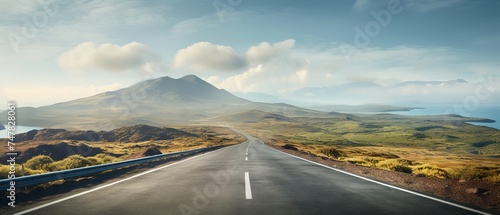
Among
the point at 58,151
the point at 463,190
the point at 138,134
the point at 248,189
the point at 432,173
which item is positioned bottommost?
the point at 58,151

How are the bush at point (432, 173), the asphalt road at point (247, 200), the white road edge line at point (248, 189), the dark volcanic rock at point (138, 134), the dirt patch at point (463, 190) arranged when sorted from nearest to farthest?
the asphalt road at point (247, 200), the dirt patch at point (463, 190), the white road edge line at point (248, 189), the bush at point (432, 173), the dark volcanic rock at point (138, 134)

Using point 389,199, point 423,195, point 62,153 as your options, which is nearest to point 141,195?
point 389,199

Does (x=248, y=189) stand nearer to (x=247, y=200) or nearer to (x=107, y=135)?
(x=247, y=200)

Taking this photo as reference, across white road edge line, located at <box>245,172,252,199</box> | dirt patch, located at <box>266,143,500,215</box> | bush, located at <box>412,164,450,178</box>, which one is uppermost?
white road edge line, located at <box>245,172,252,199</box>

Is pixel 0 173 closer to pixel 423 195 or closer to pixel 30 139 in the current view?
pixel 423 195

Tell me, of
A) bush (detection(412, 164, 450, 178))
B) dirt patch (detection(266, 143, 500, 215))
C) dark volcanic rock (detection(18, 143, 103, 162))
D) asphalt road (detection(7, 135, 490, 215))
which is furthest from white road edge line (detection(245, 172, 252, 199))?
dark volcanic rock (detection(18, 143, 103, 162))

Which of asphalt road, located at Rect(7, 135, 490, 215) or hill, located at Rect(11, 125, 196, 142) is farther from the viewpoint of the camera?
hill, located at Rect(11, 125, 196, 142)

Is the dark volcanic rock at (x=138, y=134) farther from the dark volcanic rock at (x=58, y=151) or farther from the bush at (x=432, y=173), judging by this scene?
the bush at (x=432, y=173)

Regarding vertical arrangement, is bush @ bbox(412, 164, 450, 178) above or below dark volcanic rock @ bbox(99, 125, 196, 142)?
above

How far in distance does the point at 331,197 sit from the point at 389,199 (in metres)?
1.34

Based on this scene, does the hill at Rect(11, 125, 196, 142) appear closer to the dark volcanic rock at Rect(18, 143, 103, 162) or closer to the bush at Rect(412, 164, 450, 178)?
the dark volcanic rock at Rect(18, 143, 103, 162)

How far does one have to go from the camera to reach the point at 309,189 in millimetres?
9250

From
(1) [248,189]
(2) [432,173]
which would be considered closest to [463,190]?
(1) [248,189]

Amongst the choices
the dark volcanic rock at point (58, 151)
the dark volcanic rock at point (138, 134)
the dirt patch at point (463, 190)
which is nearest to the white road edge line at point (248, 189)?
the dirt patch at point (463, 190)
